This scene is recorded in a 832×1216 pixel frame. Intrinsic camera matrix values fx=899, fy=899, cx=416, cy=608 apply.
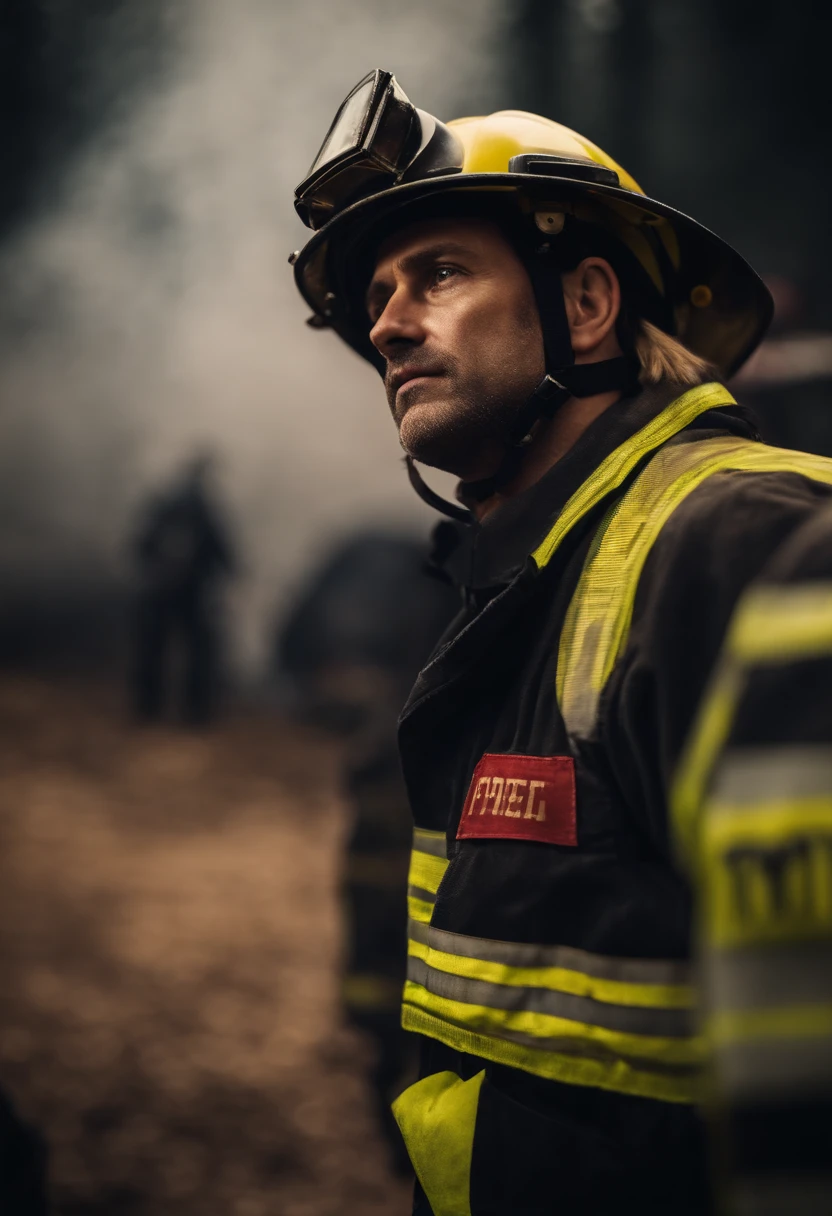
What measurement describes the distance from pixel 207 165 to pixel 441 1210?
1549cm

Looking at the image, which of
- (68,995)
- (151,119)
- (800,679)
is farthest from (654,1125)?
(151,119)

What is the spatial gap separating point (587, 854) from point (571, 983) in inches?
6.8

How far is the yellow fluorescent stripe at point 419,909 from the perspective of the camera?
1.62 metres

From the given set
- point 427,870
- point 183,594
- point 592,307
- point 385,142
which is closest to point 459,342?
point 592,307

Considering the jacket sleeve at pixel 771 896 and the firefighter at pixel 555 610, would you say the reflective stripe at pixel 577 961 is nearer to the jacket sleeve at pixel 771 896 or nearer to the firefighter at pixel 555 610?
the firefighter at pixel 555 610

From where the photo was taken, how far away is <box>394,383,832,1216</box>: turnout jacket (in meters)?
1.14

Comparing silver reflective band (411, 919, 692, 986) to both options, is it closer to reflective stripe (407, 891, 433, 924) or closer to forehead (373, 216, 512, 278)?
reflective stripe (407, 891, 433, 924)

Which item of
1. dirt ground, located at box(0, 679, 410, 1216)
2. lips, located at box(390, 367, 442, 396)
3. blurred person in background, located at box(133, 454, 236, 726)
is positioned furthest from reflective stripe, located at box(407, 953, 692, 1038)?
blurred person in background, located at box(133, 454, 236, 726)

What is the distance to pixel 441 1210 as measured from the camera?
4.54ft

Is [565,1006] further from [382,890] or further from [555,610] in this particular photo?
[382,890]

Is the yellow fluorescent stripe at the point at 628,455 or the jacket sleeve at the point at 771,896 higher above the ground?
the yellow fluorescent stripe at the point at 628,455

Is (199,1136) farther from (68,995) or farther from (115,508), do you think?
(115,508)

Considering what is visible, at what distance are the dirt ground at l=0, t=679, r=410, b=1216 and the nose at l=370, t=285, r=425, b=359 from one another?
13.3ft

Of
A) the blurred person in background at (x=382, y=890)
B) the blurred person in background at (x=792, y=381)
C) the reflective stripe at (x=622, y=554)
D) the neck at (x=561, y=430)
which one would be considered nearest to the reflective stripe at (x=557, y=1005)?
the reflective stripe at (x=622, y=554)
